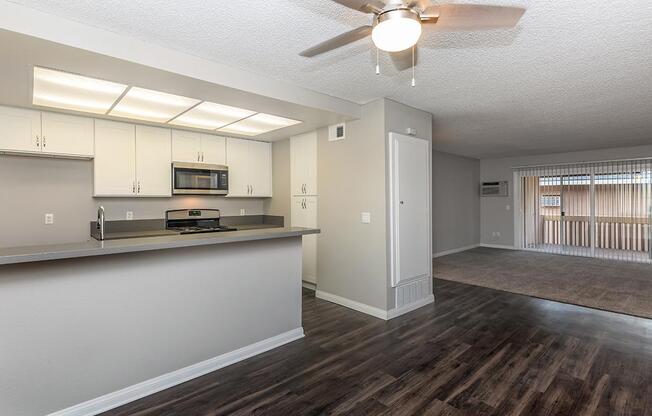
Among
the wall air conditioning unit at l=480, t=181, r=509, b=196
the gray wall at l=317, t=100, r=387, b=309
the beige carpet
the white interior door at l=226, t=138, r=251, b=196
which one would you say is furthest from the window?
the white interior door at l=226, t=138, r=251, b=196

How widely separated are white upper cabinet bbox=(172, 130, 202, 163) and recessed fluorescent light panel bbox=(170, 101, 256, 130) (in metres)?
0.27

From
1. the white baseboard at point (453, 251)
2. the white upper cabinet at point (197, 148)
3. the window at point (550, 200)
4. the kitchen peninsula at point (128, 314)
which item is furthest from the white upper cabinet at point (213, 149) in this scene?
the window at point (550, 200)

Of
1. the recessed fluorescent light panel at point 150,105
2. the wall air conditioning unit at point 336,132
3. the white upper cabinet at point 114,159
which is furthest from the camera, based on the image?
the wall air conditioning unit at point 336,132

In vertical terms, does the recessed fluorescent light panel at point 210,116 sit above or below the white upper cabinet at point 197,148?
above

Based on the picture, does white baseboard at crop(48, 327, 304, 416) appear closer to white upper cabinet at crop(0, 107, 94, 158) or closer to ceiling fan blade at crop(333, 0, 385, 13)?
ceiling fan blade at crop(333, 0, 385, 13)

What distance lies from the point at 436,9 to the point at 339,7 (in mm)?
643

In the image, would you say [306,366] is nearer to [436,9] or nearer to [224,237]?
[224,237]

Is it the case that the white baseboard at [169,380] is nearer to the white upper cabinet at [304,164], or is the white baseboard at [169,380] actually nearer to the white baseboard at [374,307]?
the white baseboard at [374,307]

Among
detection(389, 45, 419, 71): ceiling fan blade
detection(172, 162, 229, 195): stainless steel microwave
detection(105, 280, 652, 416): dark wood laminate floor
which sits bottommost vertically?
detection(105, 280, 652, 416): dark wood laminate floor

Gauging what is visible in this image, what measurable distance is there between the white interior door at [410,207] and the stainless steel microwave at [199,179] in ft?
8.19

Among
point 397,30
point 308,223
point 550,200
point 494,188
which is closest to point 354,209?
point 308,223

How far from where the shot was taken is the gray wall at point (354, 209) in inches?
146

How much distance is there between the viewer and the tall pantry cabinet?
459 centimetres

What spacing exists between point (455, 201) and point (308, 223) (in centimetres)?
480
